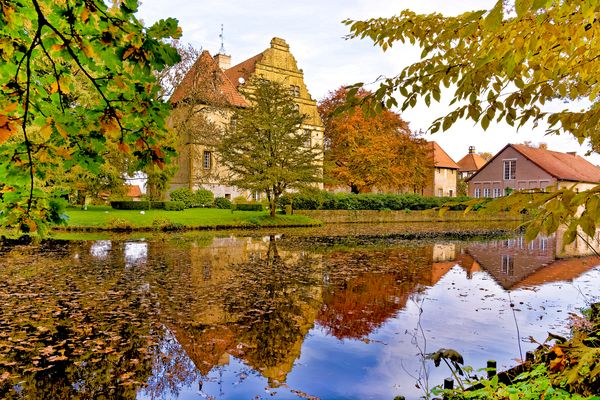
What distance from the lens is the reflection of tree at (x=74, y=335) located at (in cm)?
474

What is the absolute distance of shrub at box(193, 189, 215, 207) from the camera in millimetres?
35037

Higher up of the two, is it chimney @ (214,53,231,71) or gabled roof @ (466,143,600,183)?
chimney @ (214,53,231,71)

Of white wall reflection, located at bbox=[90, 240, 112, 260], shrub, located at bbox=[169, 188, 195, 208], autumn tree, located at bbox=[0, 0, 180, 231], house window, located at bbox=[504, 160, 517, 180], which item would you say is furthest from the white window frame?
autumn tree, located at bbox=[0, 0, 180, 231]

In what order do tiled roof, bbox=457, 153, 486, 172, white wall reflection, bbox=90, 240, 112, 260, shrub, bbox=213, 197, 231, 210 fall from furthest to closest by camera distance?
1. tiled roof, bbox=457, 153, 486, 172
2. shrub, bbox=213, 197, 231, 210
3. white wall reflection, bbox=90, 240, 112, 260

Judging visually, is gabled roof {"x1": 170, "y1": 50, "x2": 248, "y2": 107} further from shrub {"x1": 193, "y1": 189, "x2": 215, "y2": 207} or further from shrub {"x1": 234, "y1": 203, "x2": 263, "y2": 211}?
shrub {"x1": 234, "y1": 203, "x2": 263, "y2": 211}

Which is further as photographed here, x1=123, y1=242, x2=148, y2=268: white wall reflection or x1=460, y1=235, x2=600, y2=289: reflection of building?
x1=123, y1=242, x2=148, y2=268: white wall reflection

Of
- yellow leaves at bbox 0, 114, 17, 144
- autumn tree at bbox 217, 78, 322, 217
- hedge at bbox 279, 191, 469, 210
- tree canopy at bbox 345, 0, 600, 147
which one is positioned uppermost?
autumn tree at bbox 217, 78, 322, 217

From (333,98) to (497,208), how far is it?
Result: 170 feet

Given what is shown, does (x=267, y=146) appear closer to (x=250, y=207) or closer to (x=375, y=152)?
(x=250, y=207)

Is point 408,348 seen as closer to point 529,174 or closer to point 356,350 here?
point 356,350

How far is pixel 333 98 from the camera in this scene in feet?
172

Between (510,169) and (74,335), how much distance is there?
5539cm

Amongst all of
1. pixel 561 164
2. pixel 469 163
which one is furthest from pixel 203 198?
pixel 469 163

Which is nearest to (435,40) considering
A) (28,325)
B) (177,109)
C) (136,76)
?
(136,76)
